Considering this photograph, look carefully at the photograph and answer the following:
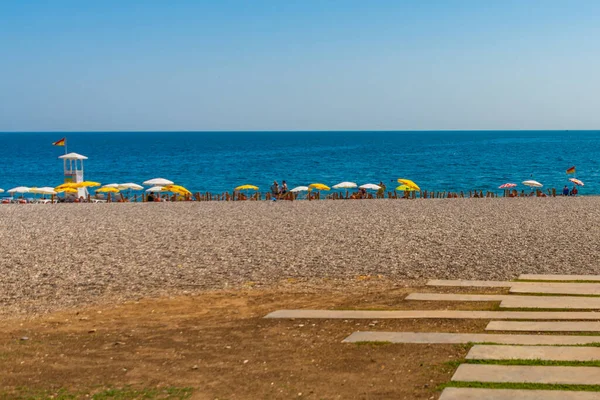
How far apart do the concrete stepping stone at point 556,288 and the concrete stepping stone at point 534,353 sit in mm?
3623

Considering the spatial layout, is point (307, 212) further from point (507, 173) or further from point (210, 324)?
point (507, 173)

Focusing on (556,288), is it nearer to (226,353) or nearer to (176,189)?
(226,353)

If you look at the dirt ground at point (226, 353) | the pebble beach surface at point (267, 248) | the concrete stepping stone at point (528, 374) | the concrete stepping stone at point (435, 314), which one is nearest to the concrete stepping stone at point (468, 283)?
the pebble beach surface at point (267, 248)

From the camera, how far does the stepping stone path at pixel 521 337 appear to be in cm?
717

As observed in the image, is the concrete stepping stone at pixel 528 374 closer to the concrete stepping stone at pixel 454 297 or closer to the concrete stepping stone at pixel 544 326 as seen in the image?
the concrete stepping stone at pixel 544 326

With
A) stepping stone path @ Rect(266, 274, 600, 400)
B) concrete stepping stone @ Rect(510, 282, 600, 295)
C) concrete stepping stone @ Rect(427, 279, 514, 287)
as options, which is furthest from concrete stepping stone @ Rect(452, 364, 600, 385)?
concrete stepping stone @ Rect(427, 279, 514, 287)

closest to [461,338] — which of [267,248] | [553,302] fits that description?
[553,302]

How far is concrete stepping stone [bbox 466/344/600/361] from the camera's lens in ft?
26.1

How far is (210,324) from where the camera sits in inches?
414

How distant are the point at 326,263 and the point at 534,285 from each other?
5.37 metres

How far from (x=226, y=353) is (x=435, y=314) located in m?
3.40

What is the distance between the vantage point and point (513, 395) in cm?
684

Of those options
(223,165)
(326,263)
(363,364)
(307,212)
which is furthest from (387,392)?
(223,165)

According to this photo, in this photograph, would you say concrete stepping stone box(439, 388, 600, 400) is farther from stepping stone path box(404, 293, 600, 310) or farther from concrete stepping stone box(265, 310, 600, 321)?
stepping stone path box(404, 293, 600, 310)
